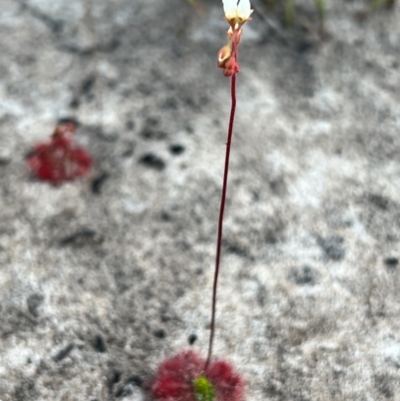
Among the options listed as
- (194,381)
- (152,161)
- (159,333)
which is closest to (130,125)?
(152,161)

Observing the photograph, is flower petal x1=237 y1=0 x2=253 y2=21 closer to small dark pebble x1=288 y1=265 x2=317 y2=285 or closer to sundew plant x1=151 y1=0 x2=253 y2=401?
sundew plant x1=151 y1=0 x2=253 y2=401

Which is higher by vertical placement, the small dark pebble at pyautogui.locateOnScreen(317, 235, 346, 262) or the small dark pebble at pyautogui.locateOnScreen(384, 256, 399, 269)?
the small dark pebble at pyautogui.locateOnScreen(317, 235, 346, 262)

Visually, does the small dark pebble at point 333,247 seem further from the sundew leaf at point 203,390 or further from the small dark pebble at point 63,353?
the small dark pebble at point 63,353

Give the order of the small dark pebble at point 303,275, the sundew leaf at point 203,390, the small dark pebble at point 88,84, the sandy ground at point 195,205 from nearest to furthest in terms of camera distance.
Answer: the sundew leaf at point 203,390 < the sandy ground at point 195,205 < the small dark pebble at point 303,275 < the small dark pebble at point 88,84

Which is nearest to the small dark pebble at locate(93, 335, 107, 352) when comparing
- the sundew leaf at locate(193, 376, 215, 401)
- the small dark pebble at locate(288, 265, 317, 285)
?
the sundew leaf at locate(193, 376, 215, 401)

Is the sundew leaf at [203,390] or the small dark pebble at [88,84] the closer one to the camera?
the sundew leaf at [203,390]

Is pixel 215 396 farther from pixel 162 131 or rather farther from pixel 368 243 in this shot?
pixel 162 131

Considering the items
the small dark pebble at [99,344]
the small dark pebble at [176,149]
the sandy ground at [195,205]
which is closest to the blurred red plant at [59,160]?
the sandy ground at [195,205]
